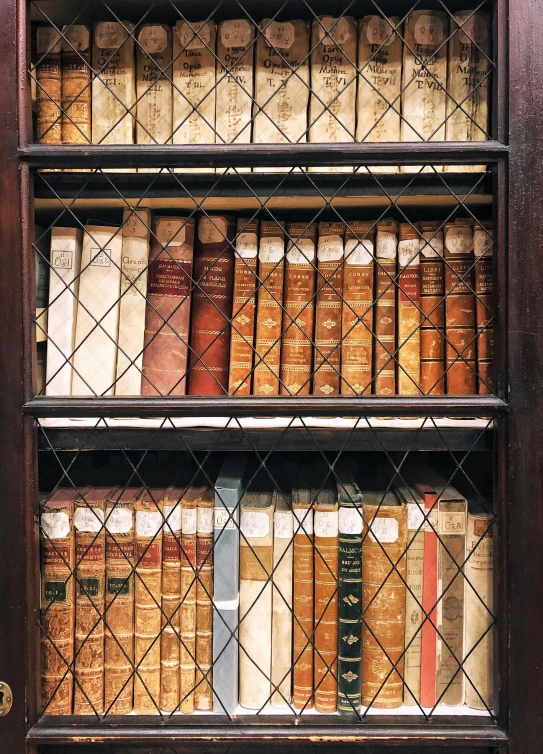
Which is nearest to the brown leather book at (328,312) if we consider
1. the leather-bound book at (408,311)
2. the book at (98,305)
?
the leather-bound book at (408,311)

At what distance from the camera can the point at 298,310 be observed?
95 cm

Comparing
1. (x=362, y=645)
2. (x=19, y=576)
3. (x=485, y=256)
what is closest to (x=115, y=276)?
(x=19, y=576)

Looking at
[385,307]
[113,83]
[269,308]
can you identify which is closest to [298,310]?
[269,308]

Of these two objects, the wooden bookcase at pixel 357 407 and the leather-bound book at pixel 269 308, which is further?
the leather-bound book at pixel 269 308

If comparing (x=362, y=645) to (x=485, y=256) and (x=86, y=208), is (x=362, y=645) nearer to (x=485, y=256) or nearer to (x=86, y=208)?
(x=485, y=256)

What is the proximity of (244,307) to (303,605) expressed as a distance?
0.52m

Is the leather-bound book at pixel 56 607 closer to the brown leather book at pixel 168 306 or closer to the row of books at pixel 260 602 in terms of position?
the row of books at pixel 260 602

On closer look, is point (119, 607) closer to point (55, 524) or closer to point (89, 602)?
point (89, 602)

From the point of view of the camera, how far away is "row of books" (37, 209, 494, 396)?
936mm

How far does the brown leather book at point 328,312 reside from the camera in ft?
3.10

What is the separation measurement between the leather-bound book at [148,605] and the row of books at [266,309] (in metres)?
0.23

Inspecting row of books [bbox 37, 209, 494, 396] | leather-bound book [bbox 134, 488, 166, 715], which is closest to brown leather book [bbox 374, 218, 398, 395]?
row of books [bbox 37, 209, 494, 396]

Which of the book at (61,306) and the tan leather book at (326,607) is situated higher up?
the book at (61,306)

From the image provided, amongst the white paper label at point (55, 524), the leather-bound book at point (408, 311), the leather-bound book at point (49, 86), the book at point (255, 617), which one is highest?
the leather-bound book at point (49, 86)
